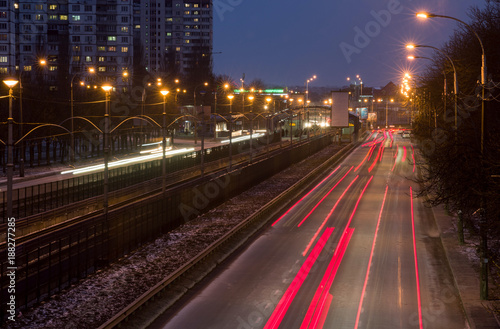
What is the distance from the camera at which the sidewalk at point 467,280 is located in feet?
45.1

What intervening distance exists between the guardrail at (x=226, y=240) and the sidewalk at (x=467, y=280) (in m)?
7.57

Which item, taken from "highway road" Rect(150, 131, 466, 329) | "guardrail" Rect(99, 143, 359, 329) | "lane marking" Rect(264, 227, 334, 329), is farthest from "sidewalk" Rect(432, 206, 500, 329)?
"guardrail" Rect(99, 143, 359, 329)

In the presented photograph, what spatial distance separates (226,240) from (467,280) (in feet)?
29.4

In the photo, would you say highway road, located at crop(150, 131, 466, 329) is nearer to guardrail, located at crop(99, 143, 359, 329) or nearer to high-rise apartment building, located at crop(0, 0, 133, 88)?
guardrail, located at crop(99, 143, 359, 329)

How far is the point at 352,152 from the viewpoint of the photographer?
73.6m

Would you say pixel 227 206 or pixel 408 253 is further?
pixel 227 206

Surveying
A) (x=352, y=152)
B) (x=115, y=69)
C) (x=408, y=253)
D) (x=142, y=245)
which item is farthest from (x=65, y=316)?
(x=115, y=69)

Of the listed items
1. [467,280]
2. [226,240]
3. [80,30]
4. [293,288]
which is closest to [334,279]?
[293,288]

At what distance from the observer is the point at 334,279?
703 inches

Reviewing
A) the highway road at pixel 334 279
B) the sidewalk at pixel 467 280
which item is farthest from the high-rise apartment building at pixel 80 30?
the sidewalk at pixel 467 280

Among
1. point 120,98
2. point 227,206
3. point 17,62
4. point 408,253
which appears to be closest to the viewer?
point 408,253

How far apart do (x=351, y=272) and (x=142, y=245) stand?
7640 millimetres

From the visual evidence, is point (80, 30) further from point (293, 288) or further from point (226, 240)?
point (293, 288)

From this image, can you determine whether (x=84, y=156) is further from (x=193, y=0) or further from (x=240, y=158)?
(x=193, y=0)
